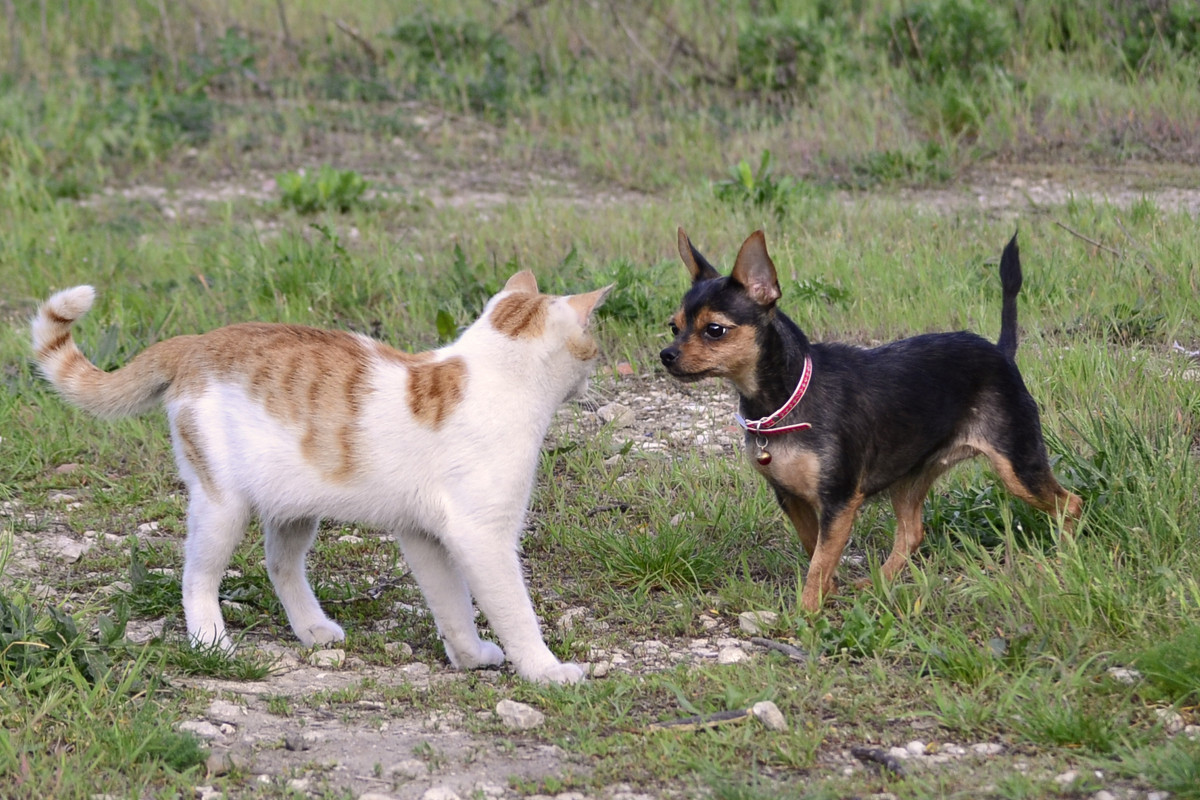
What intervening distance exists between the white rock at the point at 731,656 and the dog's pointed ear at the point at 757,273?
3.67ft

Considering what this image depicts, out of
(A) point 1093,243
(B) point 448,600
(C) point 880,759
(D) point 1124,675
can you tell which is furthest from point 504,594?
(A) point 1093,243

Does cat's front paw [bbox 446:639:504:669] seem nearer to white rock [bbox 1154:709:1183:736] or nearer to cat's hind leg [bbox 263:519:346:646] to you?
cat's hind leg [bbox 263:519:346:646]

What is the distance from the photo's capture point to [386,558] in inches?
198

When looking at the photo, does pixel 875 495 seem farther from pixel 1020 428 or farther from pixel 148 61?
pixel 148 61

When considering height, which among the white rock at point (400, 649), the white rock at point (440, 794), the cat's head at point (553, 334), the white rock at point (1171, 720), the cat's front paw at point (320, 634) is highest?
the cat's head at point (553, 334)

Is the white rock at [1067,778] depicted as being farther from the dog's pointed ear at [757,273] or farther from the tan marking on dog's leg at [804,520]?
the dog's pointed ear at [757,273]

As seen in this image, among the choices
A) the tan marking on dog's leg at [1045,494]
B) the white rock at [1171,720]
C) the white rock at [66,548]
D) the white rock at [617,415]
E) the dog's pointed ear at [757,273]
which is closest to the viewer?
the white rock at [1171,720]

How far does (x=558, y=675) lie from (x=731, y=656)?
56 centimetres

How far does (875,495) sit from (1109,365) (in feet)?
4.93

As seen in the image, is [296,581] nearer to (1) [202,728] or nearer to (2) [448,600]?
(2) [448,600]

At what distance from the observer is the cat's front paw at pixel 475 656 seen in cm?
405

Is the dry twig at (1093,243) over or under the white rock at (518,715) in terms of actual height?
over

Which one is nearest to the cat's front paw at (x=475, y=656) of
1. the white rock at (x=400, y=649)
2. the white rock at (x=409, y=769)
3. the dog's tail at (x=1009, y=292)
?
the white rock at (x=400, y=649)

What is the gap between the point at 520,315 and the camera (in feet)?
13.3
